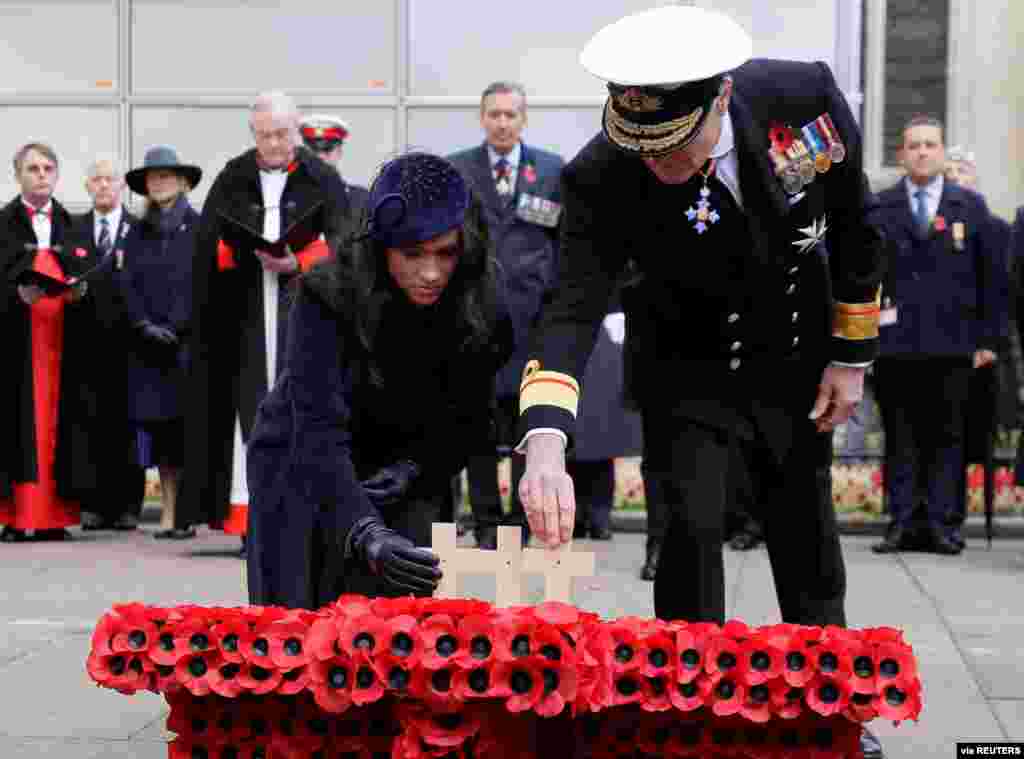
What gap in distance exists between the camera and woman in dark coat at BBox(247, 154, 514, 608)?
475 cm

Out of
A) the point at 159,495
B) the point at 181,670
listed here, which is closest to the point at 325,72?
the point at 159,495

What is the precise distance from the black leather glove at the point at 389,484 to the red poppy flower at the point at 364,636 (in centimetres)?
114

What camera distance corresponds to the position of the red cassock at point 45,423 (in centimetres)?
1111

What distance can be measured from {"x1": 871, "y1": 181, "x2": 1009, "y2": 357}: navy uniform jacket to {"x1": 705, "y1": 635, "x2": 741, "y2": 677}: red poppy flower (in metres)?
6.51

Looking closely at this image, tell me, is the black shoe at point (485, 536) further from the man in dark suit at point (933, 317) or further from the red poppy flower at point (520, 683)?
the red poppy flower at point (520, 683)

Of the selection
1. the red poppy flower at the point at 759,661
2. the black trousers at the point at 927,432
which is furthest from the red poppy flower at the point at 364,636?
the black trousers at the point at 927,432

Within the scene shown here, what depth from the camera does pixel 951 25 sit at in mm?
13203

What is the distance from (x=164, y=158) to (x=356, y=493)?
6.79 m

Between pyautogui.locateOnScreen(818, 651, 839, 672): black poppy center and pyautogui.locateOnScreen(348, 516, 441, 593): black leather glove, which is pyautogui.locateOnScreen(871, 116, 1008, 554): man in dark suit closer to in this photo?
pyautogui.locateOnScreen(348, 516, 441, 593): black leather glove

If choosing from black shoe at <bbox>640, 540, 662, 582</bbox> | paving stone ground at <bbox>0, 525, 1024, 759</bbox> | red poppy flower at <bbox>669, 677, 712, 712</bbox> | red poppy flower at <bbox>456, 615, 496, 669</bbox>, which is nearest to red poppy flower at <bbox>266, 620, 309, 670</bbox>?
red poppy flower at <bbox>456, 615, 496, 669</bbox>

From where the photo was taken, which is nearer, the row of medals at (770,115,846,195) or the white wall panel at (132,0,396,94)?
the row of medals at (770,115,846,195)

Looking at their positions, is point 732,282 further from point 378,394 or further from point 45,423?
point 45,423

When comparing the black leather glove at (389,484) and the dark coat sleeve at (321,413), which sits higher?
the dark coat sleeve at (321,413)

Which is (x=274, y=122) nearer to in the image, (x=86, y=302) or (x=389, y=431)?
(x=86, y=302)
